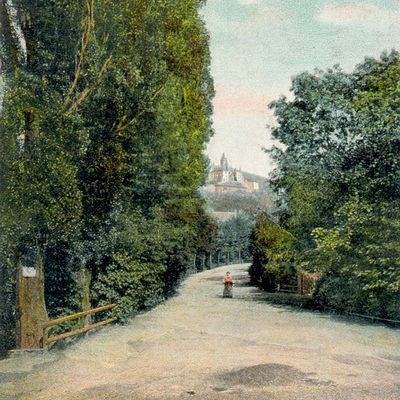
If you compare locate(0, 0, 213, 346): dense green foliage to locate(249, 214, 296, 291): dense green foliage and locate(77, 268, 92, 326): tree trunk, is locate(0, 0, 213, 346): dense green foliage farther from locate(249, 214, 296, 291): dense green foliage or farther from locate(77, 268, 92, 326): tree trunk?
locate(249, 214, 296, 291): dense green foliage

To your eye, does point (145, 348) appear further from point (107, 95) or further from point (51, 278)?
point (107, 95)

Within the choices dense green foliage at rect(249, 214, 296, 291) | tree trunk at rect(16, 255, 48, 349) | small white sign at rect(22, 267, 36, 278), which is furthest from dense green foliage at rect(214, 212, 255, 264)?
small white sign at rect(22, 267, 36, 278)

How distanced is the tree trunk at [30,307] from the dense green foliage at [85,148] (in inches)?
11.0

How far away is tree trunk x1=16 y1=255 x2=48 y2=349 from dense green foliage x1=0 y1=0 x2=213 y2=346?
0.92 feet

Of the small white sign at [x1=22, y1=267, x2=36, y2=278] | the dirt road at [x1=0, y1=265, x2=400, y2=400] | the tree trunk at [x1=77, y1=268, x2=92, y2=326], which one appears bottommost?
the dirt road at [x1=0, y1=265, x2=400, y2=400]

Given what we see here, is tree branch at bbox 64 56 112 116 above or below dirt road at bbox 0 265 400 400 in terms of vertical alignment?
above

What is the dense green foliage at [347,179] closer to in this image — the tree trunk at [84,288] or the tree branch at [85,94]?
the tree trunk at [84,288]

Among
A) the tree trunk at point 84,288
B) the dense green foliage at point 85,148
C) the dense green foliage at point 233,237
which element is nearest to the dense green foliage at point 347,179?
the dense green foliage at point 85,148

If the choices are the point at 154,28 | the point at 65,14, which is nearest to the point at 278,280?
the point at 154,28

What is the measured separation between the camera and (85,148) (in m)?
12.5

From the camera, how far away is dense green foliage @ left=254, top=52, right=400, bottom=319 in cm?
1620

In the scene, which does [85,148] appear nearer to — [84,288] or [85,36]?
[85,36]

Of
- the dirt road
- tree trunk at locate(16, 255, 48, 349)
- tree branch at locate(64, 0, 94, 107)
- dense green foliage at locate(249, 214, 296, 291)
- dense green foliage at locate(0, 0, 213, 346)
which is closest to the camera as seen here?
the dirt road

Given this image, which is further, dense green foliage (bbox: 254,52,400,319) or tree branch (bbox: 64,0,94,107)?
dense green foliage (bbox: 254,52,400,319)
